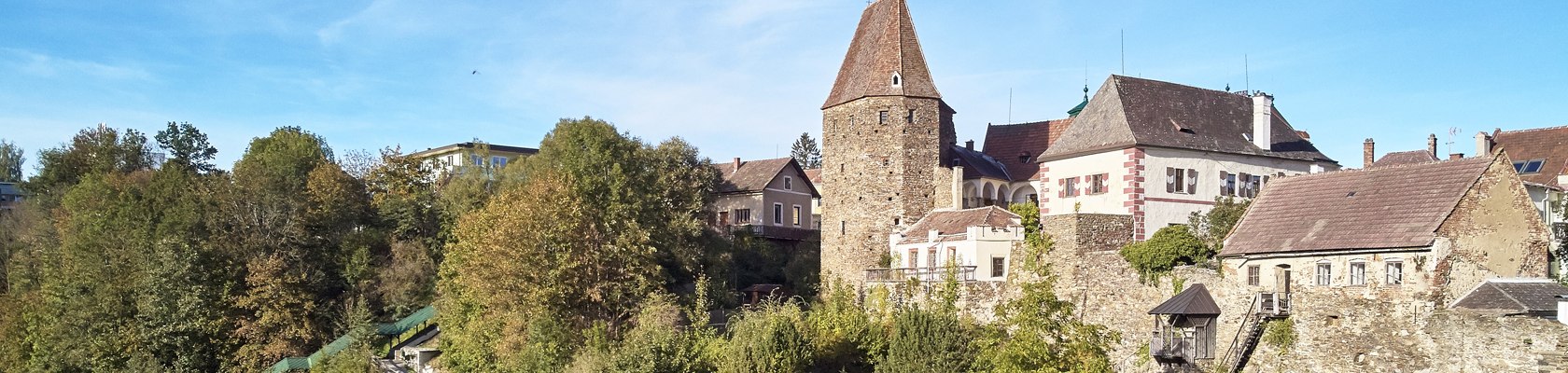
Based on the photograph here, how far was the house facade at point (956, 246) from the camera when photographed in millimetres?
43562

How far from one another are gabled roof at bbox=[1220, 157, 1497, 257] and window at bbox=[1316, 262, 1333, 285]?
446 mm

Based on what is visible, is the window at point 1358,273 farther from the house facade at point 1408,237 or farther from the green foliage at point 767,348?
the green foliage at point 767,348

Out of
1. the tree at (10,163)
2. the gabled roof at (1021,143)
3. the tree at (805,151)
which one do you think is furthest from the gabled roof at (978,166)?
the tree at (10,163)

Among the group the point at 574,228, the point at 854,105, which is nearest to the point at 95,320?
the point at 574,228

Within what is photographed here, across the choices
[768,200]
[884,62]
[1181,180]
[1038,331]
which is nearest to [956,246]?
[1181,180]

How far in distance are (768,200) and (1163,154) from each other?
26.2 meters

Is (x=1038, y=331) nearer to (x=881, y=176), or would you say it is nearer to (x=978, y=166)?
(x=881, y=176)

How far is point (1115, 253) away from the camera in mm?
37656

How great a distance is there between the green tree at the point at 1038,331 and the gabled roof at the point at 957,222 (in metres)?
3.13

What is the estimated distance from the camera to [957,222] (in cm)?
4628

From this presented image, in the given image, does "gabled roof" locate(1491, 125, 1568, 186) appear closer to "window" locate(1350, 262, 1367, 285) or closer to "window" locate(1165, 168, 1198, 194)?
"window" locate(1165, 168, 1198, 194)

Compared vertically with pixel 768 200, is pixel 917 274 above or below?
below

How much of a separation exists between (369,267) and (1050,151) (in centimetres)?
Answer: 2865

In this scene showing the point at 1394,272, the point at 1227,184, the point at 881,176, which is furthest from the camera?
the point at 881,176
